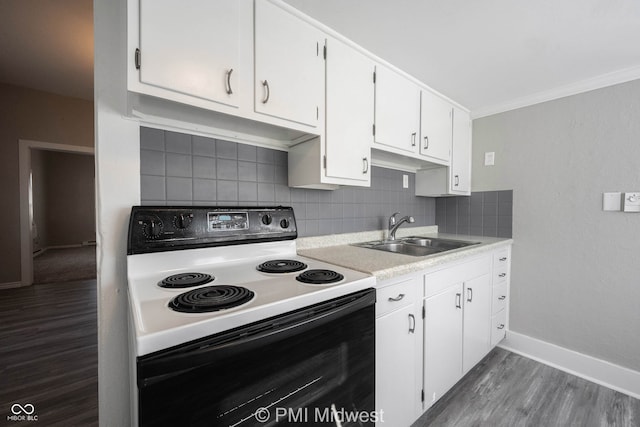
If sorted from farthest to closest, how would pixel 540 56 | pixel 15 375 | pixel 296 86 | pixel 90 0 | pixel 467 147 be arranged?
pixel 467 147, pixel 90 0, pixel 15 375, pixel 540 56, pixel 296 86

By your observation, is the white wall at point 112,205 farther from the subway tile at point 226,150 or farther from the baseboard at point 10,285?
the baseboard at point 10,285

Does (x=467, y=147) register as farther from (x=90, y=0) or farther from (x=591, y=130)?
(x=90, y=0)

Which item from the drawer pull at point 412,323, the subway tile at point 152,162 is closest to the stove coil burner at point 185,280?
the subway tile at point 152,162

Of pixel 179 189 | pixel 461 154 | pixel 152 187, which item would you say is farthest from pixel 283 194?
pixel 461 154

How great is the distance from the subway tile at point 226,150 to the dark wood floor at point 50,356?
1.67 metres

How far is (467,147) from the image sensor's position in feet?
7.67

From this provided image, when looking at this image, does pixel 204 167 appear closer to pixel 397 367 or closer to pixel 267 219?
pixel 267 219

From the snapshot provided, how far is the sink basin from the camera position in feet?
6.08

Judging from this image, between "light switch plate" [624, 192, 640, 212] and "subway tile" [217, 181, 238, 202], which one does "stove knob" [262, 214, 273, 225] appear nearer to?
"subway tile" [217, 181, 238, 202]

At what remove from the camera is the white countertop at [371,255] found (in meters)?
1.10

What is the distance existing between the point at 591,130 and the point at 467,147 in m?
0.80

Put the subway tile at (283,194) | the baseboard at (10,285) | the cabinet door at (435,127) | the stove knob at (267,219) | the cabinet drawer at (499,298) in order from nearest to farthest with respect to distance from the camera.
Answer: the stove knob at (267,219)
the subway tile at (283,194)
the cabinet door at (435,127)
the cabinet drawer at (499,298)
the baseboard at (10,285)

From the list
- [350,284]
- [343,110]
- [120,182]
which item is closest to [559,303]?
[350,284]

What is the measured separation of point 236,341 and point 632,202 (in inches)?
100
